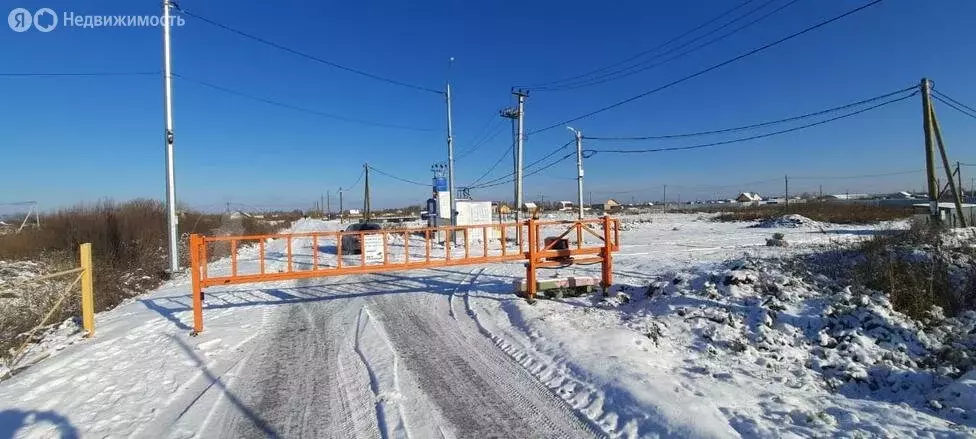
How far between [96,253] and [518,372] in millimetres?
14934

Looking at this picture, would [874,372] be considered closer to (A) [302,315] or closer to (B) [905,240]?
(B) [905,240]

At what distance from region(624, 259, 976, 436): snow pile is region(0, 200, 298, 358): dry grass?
939 centimetres

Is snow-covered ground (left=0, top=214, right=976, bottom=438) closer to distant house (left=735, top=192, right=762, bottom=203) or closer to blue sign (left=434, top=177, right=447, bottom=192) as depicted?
blue sign (left=434, top=177, right=447, bottom=192)

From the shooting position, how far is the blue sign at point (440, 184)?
28.1 meters

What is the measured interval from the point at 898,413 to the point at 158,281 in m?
16.7

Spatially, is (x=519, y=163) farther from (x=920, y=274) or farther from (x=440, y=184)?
(x=920, y=274)

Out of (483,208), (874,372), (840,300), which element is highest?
(483,208)

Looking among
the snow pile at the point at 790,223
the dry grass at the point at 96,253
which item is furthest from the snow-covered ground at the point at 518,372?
the snow pile at the point at 790,223

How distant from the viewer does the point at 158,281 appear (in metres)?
14.3

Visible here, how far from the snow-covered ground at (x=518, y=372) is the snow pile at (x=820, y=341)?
0.03 metres

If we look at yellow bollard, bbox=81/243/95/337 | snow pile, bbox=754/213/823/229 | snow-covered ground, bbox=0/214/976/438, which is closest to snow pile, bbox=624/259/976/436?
snow-covered ground, bbox=0/214/976/438

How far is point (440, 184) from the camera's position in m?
28.2

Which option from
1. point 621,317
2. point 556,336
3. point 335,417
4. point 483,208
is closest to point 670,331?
point 621,317

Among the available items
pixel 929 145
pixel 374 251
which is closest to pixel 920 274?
pixel 929 145
